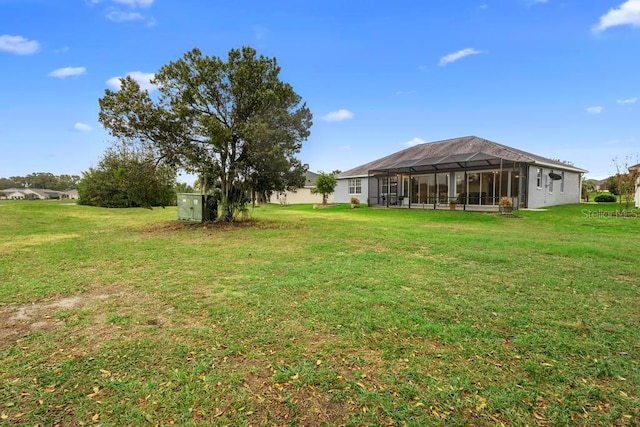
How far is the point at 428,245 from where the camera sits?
8.21 metres

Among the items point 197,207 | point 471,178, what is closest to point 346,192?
point 471,178

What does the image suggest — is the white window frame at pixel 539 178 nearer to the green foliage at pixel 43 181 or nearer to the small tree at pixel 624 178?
the small tree at pixel 624 178

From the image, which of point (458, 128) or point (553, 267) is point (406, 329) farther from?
point (458, 128)

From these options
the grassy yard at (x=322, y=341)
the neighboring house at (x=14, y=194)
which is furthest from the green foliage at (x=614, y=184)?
the neighboring house at (x=14, y=194)

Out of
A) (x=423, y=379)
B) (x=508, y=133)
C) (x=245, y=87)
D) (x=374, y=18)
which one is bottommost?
(x=423, y=379)

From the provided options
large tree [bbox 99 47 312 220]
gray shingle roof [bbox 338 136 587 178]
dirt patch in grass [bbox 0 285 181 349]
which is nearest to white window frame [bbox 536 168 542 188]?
gray shingle roof [bbox 338 136 587 178]

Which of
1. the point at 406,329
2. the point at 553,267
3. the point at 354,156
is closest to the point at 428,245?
the point at 553,267

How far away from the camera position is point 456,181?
71.3ft

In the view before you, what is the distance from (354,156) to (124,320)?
1324 inches

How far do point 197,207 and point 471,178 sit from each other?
1714 cm

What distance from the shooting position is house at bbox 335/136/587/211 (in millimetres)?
19109

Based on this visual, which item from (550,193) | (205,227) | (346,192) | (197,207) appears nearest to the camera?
(205,227)

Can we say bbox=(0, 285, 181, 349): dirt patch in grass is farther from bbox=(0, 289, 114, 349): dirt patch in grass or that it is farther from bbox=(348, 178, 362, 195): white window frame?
bbox=(348, 178, 362, 195): white window frame

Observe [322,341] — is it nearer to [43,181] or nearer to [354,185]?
[354,185]
